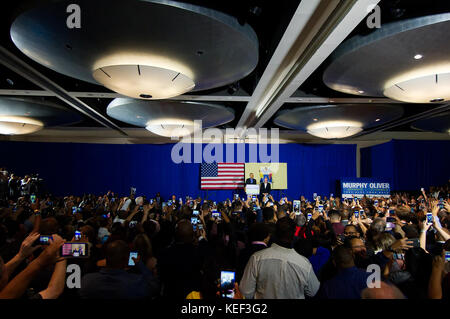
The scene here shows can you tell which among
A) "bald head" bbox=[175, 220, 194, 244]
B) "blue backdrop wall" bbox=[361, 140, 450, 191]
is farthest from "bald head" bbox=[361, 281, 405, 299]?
"blue backdrop wall" bbox=[361, 140, 450, 191]

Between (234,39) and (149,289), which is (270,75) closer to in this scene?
(234,39)

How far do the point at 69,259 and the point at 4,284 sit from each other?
927mm

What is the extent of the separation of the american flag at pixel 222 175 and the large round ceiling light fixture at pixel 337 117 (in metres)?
3.69

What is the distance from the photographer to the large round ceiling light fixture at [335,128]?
9867 millimetres

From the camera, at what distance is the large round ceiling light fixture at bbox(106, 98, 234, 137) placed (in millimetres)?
8070

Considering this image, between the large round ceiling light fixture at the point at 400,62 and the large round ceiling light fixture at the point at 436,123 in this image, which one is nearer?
the large round ceiling light fixture at the point at 400,62

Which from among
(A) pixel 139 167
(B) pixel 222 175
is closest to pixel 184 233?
(B) pixel 222 175

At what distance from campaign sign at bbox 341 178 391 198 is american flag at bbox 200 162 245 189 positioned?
459 centimetres

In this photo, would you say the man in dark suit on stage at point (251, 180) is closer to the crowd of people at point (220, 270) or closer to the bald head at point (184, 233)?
the crowd of people at point (220, 270)

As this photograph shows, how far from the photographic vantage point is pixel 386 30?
4082 mm

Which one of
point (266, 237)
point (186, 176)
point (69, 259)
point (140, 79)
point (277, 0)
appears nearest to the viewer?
point (69, 259)

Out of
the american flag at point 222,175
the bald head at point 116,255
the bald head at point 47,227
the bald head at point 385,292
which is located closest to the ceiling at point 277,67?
the american flag at point 222,175

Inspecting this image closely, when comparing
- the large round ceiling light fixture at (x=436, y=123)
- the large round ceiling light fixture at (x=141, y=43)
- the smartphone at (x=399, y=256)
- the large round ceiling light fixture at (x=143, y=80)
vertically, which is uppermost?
the large round ceiling light fixture at (x=436, y=123)
